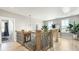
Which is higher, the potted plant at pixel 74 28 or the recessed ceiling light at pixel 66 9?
the recessed ceiling light at pixel 66 9

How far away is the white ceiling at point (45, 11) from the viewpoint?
2.07 meters

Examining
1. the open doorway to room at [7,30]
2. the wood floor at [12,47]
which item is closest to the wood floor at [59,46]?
the wood floor at [12,47]

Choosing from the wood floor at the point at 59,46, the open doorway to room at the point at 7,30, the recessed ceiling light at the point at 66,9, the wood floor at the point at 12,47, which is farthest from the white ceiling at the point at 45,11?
the wood floor at the point at 12,47

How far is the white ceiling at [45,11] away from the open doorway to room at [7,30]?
23 cm

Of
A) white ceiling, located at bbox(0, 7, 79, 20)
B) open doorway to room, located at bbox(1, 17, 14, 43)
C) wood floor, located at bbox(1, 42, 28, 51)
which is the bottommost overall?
wood floor, located at bbox(1, 42, 28, 51)

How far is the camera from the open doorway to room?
2.07m

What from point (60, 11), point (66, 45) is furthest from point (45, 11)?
point (66, 45)

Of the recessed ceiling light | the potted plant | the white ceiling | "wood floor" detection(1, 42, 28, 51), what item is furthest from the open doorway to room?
the potted plant

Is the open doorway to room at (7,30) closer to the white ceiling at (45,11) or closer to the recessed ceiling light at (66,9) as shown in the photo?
the white ceiling at (45,11)

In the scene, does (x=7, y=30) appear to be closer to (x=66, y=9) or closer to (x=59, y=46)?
(x=59, y=46)

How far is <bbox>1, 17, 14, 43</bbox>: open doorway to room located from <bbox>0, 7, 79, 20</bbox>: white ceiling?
0.23 metres

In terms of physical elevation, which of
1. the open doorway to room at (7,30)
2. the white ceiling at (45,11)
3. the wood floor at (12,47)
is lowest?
the wood floor at (12,47)

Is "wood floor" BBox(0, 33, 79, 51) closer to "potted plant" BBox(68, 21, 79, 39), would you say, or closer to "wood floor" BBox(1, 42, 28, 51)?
"wood floor" BBox(1, 42, 28, 51)
